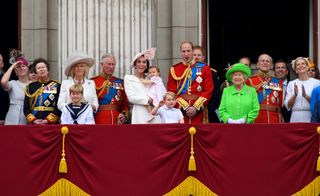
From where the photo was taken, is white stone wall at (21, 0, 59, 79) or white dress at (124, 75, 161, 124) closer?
white dress at (124, 75, 161, 124)

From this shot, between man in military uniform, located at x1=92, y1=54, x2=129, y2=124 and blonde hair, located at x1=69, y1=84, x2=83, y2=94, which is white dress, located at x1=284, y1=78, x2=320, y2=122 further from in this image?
blonde hair, located at x1=69, y1=84, x2=83, y2=94

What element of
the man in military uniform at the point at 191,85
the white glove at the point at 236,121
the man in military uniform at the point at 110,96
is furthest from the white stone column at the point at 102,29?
the white glove at the point at 236,121

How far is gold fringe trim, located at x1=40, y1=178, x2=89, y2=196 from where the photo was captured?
1323cm

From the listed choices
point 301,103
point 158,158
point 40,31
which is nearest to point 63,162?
point 158,158

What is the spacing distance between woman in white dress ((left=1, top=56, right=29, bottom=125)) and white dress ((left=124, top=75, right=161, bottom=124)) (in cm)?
155

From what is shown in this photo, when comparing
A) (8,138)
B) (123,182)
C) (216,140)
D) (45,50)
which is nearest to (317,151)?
(216,140)

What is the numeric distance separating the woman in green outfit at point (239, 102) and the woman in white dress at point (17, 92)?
2900 millimetres

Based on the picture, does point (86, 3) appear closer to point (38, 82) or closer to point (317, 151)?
point (38, 82)

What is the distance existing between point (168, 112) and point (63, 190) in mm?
1885

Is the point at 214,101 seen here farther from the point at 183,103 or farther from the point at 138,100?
the point at 138,100

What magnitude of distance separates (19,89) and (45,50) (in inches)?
75.5

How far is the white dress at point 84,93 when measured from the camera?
46.0ft

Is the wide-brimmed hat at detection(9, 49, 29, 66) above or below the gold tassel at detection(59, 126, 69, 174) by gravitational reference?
above

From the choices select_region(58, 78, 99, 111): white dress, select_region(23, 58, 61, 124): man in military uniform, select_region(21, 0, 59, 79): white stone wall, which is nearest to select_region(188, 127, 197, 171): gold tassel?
select_region(58, 78, 99, 111): white dress
